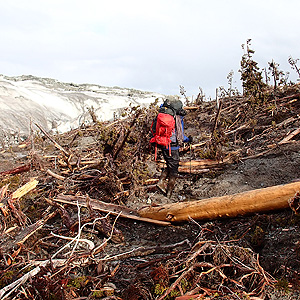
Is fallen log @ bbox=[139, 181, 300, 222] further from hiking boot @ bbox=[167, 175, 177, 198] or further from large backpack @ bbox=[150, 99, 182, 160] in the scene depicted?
large backpack @ bbox=[150, 99, 182, 160]

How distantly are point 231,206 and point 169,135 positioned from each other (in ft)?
6.03

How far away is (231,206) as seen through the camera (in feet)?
13.2

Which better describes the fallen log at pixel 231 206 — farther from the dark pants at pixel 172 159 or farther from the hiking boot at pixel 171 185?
the dark pants at pixel 172 159

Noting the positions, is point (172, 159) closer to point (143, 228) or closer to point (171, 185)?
point (171, 185)

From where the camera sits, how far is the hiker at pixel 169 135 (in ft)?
17.4

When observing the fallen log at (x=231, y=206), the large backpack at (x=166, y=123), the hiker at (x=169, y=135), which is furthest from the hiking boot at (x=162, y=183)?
the fallen log at (x=231, y=206)

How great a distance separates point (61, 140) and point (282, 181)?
8.91 meters

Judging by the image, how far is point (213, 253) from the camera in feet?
10.2

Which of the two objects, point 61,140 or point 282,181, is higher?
point 61,140

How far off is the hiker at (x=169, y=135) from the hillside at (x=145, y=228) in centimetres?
27

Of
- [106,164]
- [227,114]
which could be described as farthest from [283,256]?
[227,114]

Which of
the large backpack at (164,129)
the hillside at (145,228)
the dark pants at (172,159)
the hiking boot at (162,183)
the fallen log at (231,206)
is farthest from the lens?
the hiking boot at (162,183)

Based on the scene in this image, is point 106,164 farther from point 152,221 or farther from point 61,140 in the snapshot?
point 61,140

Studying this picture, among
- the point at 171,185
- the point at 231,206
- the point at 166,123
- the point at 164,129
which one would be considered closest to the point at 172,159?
the point at 171,185
